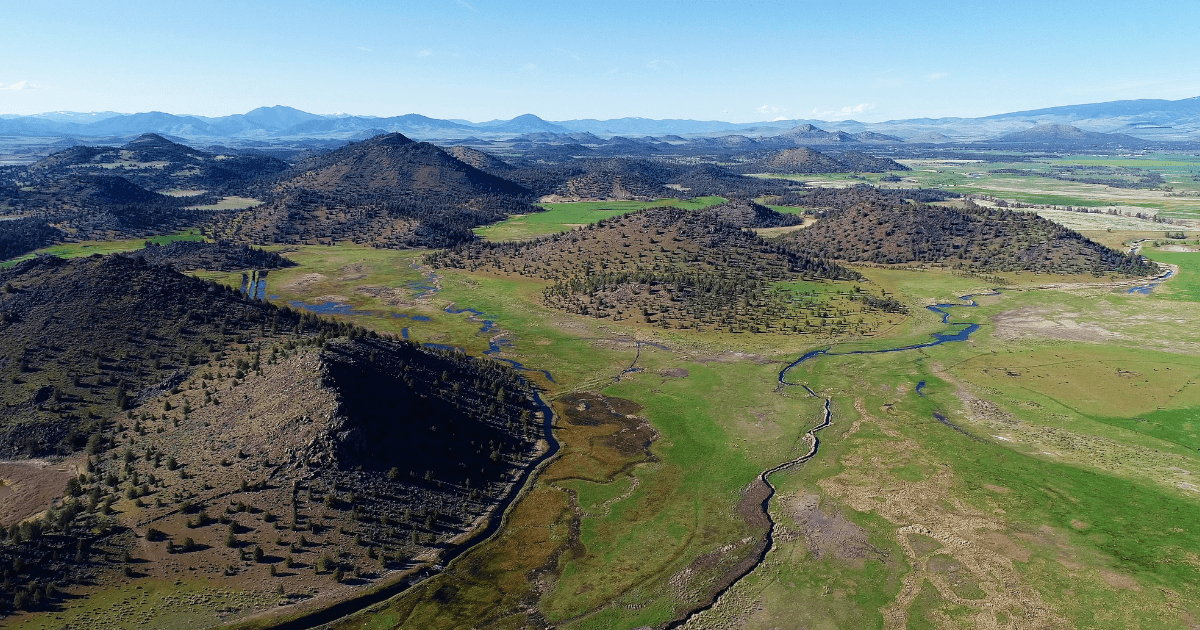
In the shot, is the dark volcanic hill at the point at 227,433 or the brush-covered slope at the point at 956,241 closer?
the dark volcanic hill at the point at 227,433

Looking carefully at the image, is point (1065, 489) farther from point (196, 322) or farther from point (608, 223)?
point (608, 223)

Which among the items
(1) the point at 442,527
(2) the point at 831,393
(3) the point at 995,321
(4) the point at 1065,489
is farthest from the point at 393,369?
(3) the point at 995,321

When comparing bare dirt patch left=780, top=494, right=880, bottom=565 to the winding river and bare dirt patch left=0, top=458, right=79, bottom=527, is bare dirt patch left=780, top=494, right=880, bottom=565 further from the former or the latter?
bare dirt patch left=0, top=458, right=79, bottom=527

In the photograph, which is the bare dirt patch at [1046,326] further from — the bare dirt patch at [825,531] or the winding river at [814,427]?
the bare dirt patch at [825,531]

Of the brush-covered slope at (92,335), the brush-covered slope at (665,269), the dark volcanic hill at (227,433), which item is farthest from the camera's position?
the brush-covered slope at (665,269)

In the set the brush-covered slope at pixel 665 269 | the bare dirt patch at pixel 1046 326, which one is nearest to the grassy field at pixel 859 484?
the bare dirt patch at pixel 1046 326

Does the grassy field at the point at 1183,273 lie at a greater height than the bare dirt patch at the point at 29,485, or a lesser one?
greater
